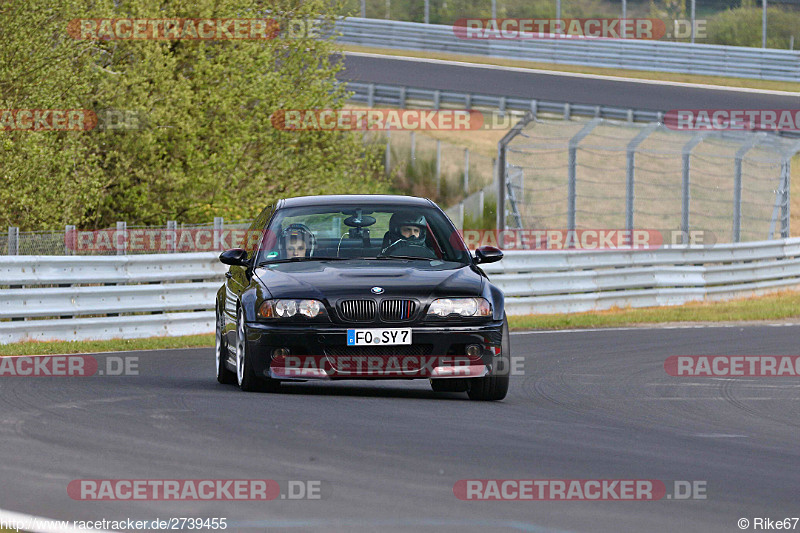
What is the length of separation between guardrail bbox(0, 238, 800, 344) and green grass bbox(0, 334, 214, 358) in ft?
0.73

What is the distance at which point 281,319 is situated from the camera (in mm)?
10094

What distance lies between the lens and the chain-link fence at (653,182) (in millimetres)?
26109

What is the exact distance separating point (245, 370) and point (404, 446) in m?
2.73

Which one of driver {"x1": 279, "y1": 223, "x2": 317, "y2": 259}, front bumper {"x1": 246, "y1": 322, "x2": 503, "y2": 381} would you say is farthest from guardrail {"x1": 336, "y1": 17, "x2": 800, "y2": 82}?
front bumper {"x1": 246, "y1": 322, "x2": 503, "y2": 381}

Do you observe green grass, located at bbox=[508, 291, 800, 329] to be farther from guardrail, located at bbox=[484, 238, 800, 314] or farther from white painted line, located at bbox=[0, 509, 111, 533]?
white painted line, located at bbox=[0, 509, 111, 533]

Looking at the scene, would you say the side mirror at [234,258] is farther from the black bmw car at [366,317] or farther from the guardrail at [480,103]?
the guardrail at [480,103]

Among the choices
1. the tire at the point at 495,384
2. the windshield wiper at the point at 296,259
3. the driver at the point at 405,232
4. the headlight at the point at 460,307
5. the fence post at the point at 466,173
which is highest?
the driver at the point at 405,232

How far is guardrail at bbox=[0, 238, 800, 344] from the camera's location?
1642 centimetres

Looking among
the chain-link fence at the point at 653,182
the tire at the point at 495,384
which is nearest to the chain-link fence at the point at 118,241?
the chain-link fence at the point at 653,182

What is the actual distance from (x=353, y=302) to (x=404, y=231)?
133 cm

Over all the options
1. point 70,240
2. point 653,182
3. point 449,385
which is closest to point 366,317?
point 449,385

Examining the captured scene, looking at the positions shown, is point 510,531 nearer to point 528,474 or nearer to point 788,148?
point 528,474

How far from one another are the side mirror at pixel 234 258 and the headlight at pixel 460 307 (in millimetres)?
1910

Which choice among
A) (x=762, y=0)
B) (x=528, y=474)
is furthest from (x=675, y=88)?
(x=528, y=474)
